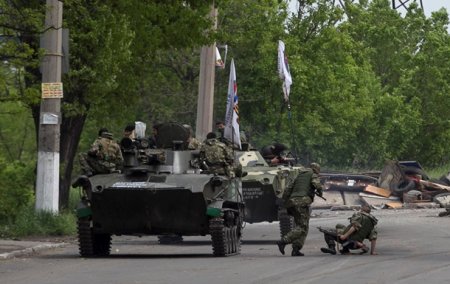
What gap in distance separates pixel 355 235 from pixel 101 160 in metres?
4.13

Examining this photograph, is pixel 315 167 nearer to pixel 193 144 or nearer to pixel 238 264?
pixel 193 144

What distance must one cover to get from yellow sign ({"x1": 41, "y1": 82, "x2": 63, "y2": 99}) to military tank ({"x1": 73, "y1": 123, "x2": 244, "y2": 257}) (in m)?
3.83

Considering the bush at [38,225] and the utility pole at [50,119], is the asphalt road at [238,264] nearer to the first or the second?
the bush at [38,225]

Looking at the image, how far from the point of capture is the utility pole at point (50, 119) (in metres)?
25.8

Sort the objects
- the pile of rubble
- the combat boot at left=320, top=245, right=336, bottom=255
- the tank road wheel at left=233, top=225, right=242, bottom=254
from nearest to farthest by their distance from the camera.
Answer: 1. the combat boot at left=320, top=245, right=336, bottom=255
2. the tank road wheel at left=233, top=225, right=242, bottom=254
3. the pile of rubble

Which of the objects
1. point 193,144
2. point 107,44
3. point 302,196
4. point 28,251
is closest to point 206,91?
point 107,44

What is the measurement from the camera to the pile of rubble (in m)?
45.6

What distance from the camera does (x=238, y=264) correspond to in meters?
19.7

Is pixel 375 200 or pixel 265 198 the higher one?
pixel 265 198

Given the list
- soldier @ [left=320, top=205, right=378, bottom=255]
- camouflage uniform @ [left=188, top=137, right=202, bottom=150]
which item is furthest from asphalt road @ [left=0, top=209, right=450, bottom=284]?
A: camouflage uniform @ [left=188, top=137, right=202, bottom=150]

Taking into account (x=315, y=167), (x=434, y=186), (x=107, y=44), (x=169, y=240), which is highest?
(x=107, y=44)

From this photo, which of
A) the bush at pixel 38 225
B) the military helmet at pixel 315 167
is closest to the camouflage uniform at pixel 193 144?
→ the military helmet at pixel 315 167

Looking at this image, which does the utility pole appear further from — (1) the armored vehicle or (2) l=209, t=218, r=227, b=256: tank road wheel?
(2) l=209, t=218, r=227, b=256: tank road wheel

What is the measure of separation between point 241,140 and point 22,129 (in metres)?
30.9
